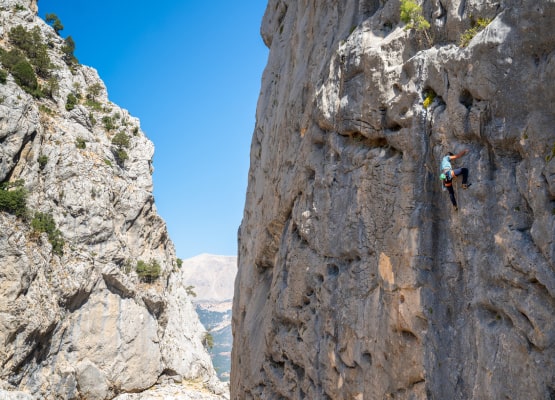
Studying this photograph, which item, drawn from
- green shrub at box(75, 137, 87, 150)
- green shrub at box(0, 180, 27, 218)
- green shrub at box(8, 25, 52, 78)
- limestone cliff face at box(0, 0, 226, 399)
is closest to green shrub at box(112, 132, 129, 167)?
limestone cliff face at box(0, 0, 226, 399)

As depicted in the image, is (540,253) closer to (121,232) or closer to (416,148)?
(416,148)

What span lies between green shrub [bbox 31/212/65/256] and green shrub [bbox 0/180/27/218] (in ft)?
4.05

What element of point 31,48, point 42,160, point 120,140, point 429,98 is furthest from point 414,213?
point 31,48

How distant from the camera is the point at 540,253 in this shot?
7.94 meters

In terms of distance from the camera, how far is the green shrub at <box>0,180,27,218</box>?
3425 centimetres

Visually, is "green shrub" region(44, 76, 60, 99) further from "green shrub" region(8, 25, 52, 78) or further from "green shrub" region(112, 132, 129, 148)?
"green shrub" region(112, 132, 129, 148)

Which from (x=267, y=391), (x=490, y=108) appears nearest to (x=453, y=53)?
(x=490, y=108)

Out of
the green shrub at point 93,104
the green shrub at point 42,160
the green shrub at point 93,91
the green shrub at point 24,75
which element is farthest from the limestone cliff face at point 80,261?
the green shrub at point 24,75

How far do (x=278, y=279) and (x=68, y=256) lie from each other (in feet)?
88.8

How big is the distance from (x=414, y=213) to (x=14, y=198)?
107 feet

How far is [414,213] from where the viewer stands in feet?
35.7

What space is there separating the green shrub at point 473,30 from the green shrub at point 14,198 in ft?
110

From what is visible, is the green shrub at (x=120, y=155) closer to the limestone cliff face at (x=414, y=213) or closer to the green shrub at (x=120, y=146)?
the green shrub at (x=120, y=146)

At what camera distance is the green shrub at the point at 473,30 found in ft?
32.1
